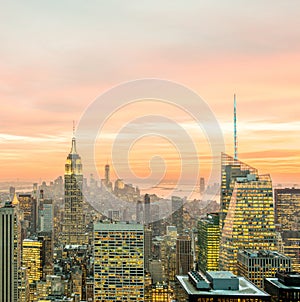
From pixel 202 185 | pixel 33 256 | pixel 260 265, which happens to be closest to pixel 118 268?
pixel 260 265

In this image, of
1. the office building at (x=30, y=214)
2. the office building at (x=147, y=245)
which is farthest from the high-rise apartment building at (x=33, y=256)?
the office building at (x=147, y=245)

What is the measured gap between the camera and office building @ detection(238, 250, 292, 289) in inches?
353

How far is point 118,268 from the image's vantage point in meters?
10.6

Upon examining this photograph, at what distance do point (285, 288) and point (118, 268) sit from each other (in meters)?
5.27

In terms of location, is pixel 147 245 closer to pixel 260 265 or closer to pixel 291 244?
pixel 260 265

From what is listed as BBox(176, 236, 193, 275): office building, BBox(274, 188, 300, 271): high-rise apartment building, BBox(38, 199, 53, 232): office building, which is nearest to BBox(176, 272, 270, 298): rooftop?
BBox(176, 236, 193, 275): office building

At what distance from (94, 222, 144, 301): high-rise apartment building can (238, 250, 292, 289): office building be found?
2228 mm

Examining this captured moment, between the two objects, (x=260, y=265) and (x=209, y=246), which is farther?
(x=209, y=246)

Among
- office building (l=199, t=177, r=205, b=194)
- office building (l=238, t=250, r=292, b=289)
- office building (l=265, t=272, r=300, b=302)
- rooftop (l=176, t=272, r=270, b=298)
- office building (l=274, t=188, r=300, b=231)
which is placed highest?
office building (l=199, t=177, r=205, b=194)

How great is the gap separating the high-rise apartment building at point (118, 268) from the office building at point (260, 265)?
223 cm

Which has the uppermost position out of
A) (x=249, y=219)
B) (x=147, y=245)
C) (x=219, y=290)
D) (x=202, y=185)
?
(x=202, y=185)

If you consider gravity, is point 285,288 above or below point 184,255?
above

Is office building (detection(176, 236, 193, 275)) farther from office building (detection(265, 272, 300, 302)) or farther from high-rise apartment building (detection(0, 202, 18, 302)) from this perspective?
high-rise apartment building (detection(0, 202, 18, 302))

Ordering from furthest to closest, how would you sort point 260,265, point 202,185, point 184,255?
point 184,255
point 260,265
point 202,185
